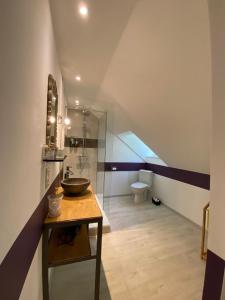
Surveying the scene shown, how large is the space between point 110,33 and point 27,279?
1.89m

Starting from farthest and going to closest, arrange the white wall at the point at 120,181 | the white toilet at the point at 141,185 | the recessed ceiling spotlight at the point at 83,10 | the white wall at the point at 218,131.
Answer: the white wall at the point at 120,181 < the white toilet at the point at 141,185 < the recessed ceiling spotlight at the point at 83,10 < the white wall at the point at 218,131

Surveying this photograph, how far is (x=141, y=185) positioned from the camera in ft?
13.1

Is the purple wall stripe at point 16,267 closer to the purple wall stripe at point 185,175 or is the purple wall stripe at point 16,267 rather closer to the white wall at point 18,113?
the white wall at point 18,113

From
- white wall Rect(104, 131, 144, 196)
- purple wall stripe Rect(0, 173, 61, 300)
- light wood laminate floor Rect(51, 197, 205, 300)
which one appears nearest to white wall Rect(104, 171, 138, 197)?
white wall Rect(104, 131, 144, 196)

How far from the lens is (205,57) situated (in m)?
1.28

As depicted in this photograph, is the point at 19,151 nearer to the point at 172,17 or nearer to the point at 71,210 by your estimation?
the point at 71,210

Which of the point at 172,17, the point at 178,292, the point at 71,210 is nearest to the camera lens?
the point at 172,17

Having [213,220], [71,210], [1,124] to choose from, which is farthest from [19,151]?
[213,220]

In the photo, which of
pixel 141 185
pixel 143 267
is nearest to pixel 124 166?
pixel 141 185

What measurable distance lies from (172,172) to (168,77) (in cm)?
244

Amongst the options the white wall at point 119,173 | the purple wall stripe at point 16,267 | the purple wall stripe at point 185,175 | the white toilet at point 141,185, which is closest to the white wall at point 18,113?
the purple wall stripe at point 16,267

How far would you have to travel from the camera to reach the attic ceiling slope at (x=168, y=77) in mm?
1160

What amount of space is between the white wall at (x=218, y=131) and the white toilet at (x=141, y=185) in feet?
9.94

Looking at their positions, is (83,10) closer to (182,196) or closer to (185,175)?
(185,175)
